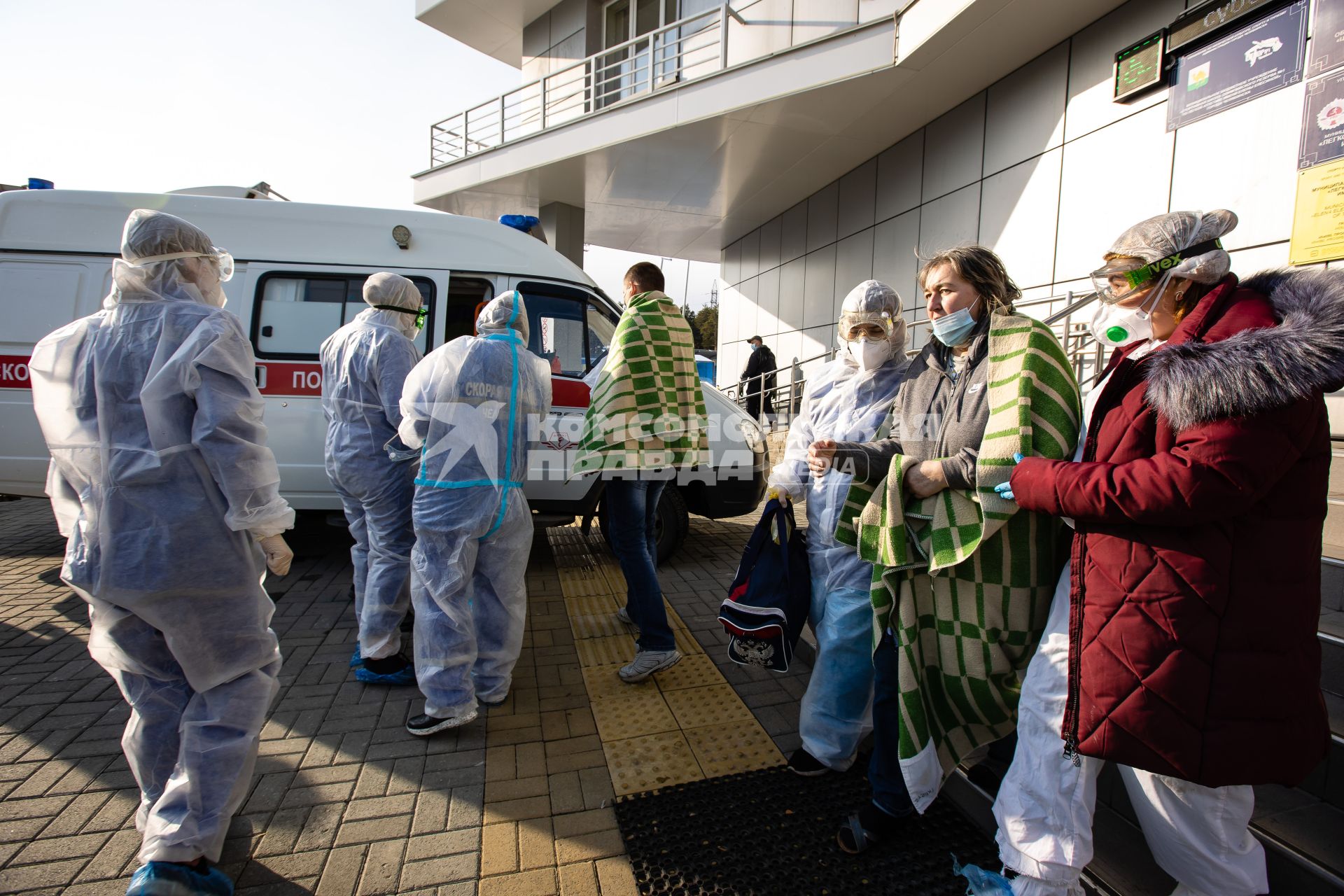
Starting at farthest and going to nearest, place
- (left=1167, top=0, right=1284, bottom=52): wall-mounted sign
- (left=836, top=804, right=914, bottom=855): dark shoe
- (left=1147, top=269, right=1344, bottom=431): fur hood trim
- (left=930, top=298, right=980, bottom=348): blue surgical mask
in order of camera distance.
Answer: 1. (left=1167, top=0, right=1284, bottom=52): wall-mounted sign
2. (left=836, top=804, right=914, bottom=855): dark shoe
3. (left=930, top=298, right=980, bottom=348): blue surgical mask
4. (left=1147, top=269, right=1344, bottom=431): fur hood trim

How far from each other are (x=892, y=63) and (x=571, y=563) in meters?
6.86

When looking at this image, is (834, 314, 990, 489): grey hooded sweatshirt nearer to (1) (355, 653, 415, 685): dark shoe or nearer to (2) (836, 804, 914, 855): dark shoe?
(2) (836, 804, 914, 855): dark shoe

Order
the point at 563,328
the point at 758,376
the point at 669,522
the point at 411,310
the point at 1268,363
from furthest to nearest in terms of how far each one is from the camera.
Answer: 1. the point at 758,376
2. the point at 669,522
3. the point at 563,328
4. the point at 411,310
5. the point at 1268,363

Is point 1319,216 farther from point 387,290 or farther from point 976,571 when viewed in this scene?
point 387,290

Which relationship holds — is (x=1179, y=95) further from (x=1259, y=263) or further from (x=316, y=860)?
(x=316, y=860)

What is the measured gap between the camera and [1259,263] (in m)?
5.44

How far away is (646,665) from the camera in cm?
327

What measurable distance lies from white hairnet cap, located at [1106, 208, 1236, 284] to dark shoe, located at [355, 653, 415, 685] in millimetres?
3329

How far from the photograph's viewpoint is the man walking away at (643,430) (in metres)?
3.07

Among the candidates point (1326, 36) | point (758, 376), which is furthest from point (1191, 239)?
point (758, 376)

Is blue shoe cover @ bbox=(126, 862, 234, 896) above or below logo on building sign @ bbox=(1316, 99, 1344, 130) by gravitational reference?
below

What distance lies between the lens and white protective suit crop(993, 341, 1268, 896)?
1434mm

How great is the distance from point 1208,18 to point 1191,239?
252 inches

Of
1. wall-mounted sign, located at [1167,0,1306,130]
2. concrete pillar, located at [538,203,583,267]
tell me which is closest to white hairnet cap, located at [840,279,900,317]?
wall-mounted sign, located at [1167,0,1306,130]
